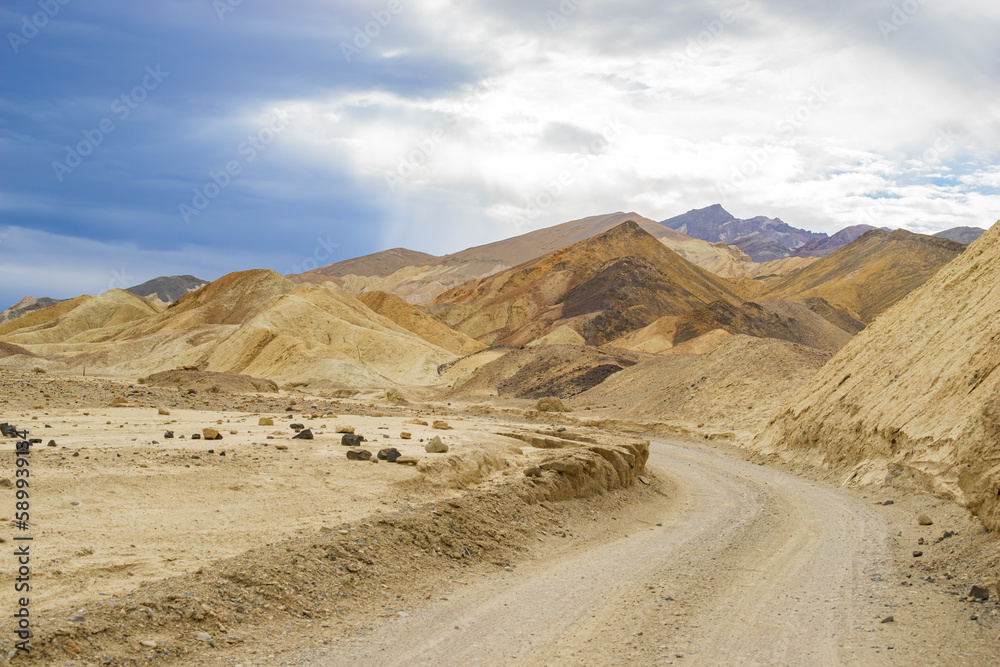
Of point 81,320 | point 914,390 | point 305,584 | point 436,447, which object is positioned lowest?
point 305,584

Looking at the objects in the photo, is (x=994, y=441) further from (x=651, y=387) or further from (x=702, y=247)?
(x=702, y=247)

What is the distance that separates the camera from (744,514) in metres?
13.4

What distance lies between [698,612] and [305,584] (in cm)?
421

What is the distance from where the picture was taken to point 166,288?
186 meters

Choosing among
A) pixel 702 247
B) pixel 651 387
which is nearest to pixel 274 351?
pixel 651 387

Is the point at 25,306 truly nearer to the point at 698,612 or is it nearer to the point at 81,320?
the point at 81,320

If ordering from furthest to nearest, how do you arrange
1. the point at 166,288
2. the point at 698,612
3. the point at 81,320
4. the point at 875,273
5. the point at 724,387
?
1. the point at 166,288
2. the point at 875,273
3. the point at 81,320
4. the point at 724,387
5. the point at 698,612

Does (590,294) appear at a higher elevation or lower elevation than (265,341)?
higher

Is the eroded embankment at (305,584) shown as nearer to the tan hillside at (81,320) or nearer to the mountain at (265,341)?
the mountain at (265,341)

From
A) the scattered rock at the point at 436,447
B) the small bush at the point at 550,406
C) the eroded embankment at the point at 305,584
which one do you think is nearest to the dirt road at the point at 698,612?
the eroded embankment at the point at 305,584

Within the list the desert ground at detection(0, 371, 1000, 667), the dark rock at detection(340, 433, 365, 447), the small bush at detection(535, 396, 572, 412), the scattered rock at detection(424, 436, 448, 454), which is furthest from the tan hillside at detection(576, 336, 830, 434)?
the dark rock at detection(340, 433, 365, 447)

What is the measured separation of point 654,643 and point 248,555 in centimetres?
430

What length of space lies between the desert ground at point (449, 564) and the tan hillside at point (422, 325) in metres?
75.4

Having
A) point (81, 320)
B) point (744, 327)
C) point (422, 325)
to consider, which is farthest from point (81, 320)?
point (744, 327)
